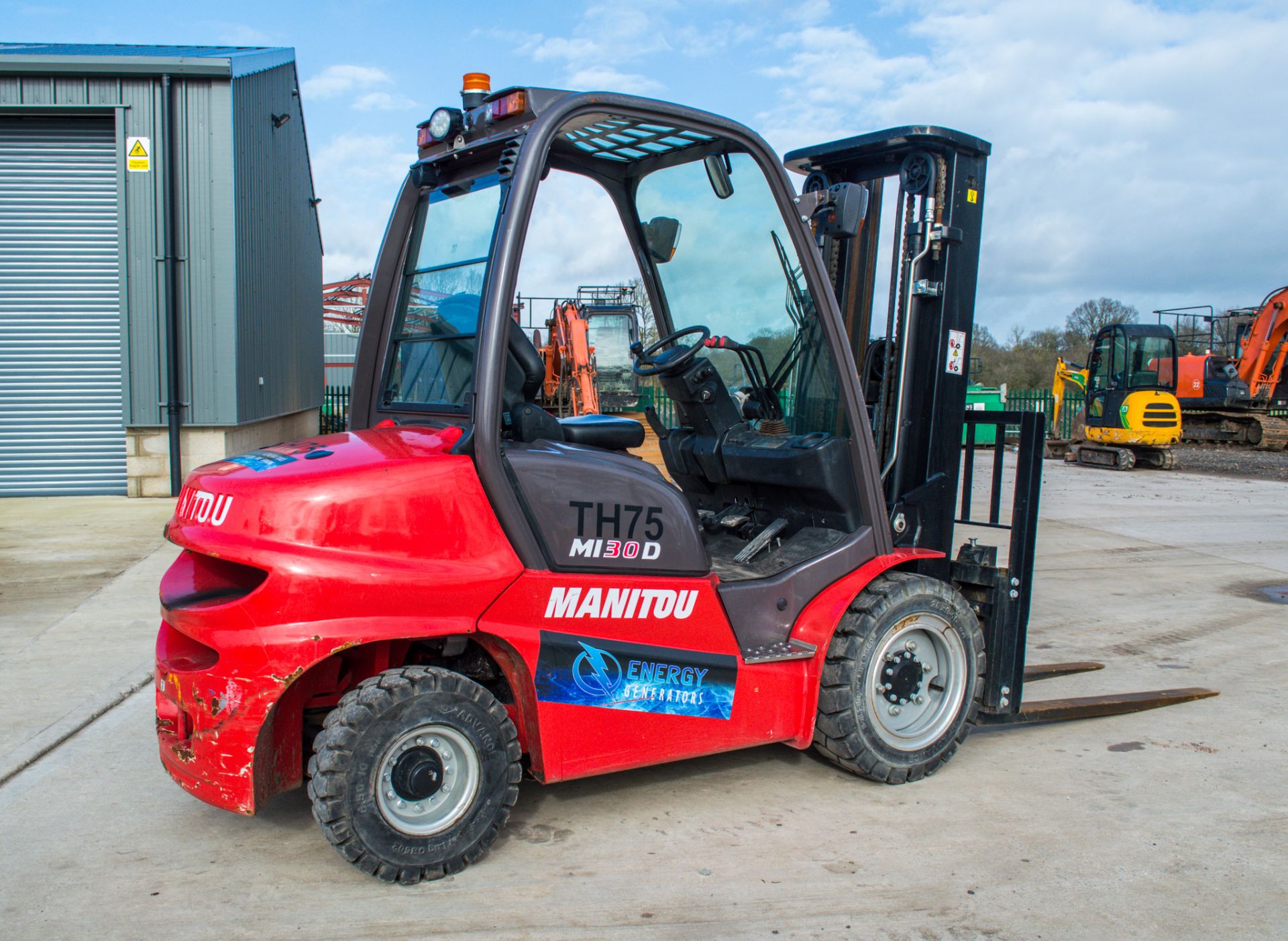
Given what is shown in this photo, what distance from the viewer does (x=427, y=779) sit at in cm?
330

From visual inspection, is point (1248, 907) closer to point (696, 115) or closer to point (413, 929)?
point (413, 929)

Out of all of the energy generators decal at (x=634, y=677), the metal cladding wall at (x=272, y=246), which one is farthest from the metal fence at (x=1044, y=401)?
the energy generators decal at (x=634, y=677)

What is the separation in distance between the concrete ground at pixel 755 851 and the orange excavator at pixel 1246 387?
80.3 ft

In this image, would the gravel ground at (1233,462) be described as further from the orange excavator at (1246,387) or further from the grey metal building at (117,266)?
the grey metal building at (117,266)

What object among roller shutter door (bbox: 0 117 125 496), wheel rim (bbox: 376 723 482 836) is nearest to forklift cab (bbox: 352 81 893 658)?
wheel rim (bbox: 376 723 482 836)

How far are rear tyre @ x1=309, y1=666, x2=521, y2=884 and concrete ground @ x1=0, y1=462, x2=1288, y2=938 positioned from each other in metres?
0.14

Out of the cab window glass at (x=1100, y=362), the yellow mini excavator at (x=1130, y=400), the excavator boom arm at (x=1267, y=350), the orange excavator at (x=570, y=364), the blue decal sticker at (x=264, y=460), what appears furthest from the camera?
the excavator boom arm at (x=1267, y=350)

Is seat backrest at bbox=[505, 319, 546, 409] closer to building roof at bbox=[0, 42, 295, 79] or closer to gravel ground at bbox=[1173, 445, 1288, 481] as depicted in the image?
building roof at bbox=[0, 42, 295, 79]

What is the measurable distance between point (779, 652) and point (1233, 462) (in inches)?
881

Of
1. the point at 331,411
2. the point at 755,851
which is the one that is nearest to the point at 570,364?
the point at 331,411

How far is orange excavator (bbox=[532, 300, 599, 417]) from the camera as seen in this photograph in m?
18.9

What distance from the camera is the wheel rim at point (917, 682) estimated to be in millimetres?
4199

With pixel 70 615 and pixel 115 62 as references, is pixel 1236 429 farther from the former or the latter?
pixel 70 615

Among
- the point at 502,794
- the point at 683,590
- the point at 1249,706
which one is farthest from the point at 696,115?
the point at 1249,706
